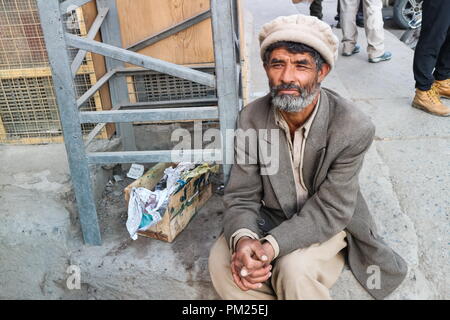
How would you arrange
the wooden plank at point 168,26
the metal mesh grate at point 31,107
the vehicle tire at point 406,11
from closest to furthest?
the wooden plank at point 168,26, the metal mesh grate at point 31,107, the vehicle tire at point 406,11

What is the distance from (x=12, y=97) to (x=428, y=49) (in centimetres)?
320

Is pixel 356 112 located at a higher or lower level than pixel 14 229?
higher

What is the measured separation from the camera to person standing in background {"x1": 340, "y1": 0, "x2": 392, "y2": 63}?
457 cm

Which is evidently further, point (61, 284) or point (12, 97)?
point (12, 97)

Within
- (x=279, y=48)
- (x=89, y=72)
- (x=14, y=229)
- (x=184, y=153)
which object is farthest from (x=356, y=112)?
(x=14, y=229)

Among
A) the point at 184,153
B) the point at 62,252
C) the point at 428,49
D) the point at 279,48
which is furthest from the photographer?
the point at 428,49

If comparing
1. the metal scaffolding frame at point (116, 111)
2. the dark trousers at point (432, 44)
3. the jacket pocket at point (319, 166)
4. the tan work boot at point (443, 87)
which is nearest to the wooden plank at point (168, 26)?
the metal scaffolding frame at point (116, 111)

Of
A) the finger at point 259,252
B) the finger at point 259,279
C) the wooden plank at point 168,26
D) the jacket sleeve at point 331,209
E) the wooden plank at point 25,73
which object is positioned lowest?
the finger at point 259,279

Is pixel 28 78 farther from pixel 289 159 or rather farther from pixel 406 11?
pixel 406 11

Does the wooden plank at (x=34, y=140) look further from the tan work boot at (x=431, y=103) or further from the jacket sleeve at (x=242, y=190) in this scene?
the tan work boot at (x=431, y=103)

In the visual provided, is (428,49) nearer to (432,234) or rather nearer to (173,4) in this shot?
(432,234)

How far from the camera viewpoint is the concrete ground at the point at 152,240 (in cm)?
237

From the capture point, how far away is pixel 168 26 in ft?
10.3

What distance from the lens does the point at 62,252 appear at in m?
2.67
